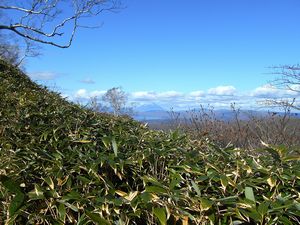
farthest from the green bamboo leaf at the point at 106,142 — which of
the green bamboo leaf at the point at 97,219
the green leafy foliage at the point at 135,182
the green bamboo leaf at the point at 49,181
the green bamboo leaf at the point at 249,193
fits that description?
the green bamboo leaf at the point at 249,193

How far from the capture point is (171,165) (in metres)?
2.60

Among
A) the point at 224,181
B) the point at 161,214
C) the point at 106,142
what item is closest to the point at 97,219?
the point at 161,214

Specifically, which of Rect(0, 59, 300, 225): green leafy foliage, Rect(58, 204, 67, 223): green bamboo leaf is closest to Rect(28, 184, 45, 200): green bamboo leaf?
Rect(0, 59, 300, 225): green leafy foliage

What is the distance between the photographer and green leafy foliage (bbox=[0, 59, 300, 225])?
2.10m

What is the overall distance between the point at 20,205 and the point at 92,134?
1.10 metres

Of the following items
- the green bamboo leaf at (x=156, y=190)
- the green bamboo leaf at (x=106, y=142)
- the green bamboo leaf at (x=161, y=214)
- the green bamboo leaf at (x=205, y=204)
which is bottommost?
the green bamboo leaf at (x=161, y=214)

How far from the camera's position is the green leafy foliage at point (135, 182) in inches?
82.5

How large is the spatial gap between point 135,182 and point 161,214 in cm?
57

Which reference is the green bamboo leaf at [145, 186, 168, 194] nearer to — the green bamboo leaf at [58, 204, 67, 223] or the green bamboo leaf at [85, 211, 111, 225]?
the green bamboo leaf at [85, 211, 111, 225]

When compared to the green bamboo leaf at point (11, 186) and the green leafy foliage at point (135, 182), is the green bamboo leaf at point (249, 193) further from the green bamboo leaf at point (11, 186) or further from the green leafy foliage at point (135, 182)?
the green bamboo leaf at point (11, 186)

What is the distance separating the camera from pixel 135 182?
8.38 feet

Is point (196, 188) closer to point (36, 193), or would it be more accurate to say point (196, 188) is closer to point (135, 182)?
point (135, 182)

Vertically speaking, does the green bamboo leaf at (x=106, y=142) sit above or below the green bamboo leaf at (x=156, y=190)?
above

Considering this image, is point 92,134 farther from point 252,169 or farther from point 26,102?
point 252,169
